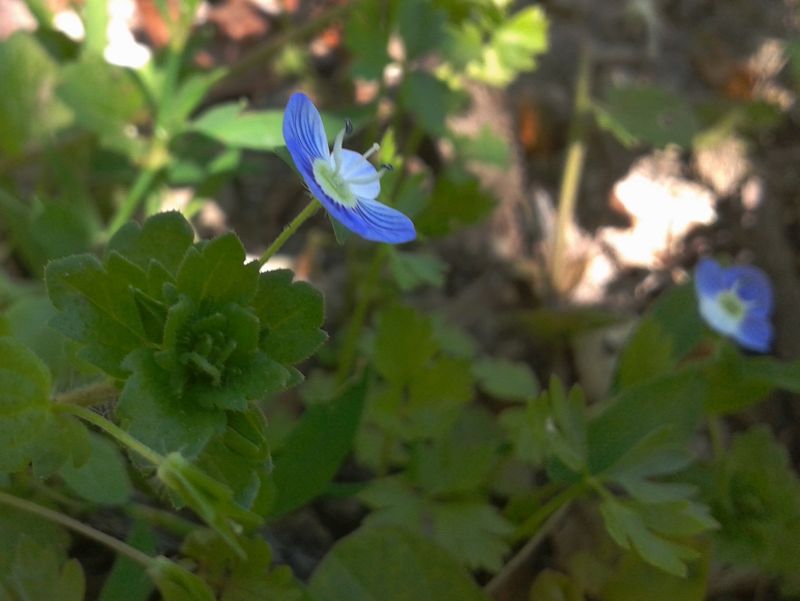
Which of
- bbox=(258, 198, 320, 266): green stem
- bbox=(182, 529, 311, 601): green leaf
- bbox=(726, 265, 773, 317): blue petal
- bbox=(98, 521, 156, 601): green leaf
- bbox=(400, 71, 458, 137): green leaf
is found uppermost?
bbox=(726, 265, 773, 317): blue petal

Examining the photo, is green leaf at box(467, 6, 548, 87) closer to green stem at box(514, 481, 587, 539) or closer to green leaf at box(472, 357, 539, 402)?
green leaf at box(472, 357, 539, 402)

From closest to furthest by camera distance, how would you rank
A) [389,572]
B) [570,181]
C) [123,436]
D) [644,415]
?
[123,436], [389,572], [644,415], [570,181]

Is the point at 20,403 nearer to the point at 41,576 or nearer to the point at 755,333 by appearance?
the point at 41,576

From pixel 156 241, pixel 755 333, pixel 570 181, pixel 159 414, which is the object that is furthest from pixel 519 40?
pixel 159 414

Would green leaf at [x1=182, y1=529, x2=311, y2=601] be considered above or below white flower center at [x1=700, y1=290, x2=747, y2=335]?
below

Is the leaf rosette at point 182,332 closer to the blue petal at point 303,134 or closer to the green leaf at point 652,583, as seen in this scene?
the blue petal at point 303,134

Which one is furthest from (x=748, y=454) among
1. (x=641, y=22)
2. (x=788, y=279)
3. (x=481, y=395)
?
(x=641, y=22)

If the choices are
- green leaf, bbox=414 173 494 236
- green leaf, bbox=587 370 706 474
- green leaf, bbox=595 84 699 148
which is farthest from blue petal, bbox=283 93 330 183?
green leaf, bbox=595 84 699 148
